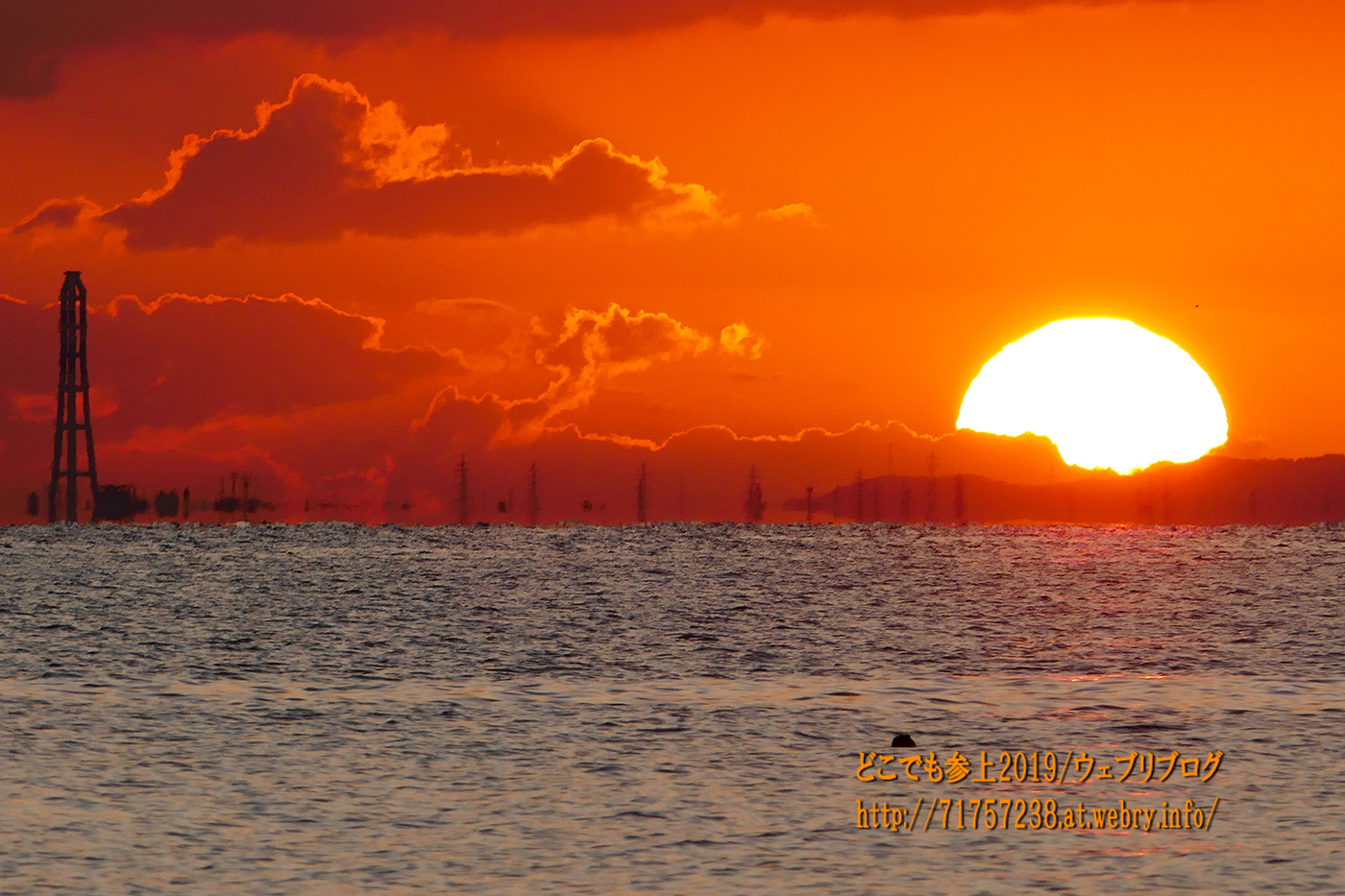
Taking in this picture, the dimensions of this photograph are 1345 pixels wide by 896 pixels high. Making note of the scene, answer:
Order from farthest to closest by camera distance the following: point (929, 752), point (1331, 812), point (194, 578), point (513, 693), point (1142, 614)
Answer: point (194, 578) < point (1142, 614) < point (513, 693) < point (929, 752) < point (1331, 812)

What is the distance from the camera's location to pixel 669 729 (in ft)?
101

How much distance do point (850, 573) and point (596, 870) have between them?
2154 inches

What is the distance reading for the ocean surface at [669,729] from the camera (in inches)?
732

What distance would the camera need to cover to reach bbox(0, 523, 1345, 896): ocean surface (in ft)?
61.0

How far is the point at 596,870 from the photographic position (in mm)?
18047

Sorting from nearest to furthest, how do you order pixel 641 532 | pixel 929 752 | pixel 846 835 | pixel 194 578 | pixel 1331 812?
pixel 846 835
pixel 1331 812
pixel 929 752
pixel 194 578
pixel 641 532

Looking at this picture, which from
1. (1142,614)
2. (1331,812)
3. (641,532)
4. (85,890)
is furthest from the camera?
(641,532)

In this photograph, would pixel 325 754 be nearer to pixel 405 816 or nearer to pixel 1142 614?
pixel 405 816

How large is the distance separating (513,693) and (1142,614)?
2819 cm

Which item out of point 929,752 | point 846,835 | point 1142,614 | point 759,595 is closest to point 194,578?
point 759,595

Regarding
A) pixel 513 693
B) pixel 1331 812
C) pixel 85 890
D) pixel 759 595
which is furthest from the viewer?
pixel 759 595

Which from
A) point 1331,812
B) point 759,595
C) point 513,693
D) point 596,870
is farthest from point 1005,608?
point 596,870

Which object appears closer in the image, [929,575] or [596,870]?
[596,870]

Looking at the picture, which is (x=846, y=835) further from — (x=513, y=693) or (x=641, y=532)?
(x=641, y=532)
